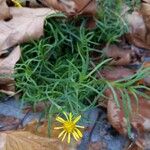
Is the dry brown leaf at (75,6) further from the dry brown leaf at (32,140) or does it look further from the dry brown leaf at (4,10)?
the dry brown leaf at (32,140)

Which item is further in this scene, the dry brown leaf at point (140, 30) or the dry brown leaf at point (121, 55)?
the dry brown leaf at point (140, 30)

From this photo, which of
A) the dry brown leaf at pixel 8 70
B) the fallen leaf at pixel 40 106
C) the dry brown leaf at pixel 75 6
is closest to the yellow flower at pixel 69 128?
the fallen leaf at pixel 40 106

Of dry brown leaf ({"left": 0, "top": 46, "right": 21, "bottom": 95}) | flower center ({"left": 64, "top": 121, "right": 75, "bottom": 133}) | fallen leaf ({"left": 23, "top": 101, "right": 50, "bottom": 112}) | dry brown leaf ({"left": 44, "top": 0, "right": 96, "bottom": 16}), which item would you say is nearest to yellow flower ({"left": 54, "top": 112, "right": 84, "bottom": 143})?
flower center ({"left": 64, "top": 121, "right": 75, "bottom": 133})

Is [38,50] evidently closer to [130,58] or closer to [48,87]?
[48,87]

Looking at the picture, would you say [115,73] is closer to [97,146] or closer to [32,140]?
[97,146]

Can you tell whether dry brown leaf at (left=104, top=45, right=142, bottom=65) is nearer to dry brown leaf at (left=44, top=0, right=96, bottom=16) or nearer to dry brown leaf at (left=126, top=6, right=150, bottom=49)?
dry brown leaf at (left=126, top=6, right=150, bottom=49)

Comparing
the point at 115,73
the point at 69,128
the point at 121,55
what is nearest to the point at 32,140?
the point at 69,128
